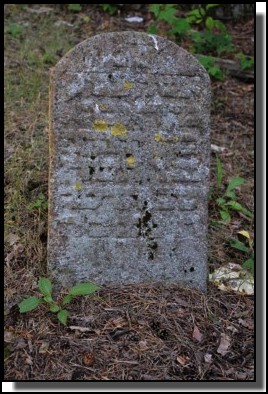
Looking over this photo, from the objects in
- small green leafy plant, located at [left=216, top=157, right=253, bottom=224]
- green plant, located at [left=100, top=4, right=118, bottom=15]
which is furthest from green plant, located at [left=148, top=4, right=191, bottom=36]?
small green leafy plant, located at [left=216, top=157, right=253, bottom=224]

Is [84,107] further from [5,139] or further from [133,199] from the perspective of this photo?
[5,139]

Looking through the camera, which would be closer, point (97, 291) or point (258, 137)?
point (97, 291)

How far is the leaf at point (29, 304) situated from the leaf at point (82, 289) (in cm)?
18

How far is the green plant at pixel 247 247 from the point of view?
365cm

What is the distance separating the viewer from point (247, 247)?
384 cm

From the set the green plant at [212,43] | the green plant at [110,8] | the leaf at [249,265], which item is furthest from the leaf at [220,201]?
the green plant at [110,8]

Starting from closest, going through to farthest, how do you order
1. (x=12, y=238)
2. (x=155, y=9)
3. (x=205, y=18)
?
(x=12, y=238)
(x=155, y=9)
(x=205, y=18)

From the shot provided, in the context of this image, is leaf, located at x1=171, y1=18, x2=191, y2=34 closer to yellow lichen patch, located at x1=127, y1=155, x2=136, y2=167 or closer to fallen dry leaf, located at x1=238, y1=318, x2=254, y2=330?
yellow lichen patch, located at x1=127, y1=155, x2=136, y2=167

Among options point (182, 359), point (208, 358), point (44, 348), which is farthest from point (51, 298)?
point (208, 358)

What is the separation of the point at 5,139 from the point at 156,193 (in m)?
1.69

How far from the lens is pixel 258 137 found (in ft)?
13.4

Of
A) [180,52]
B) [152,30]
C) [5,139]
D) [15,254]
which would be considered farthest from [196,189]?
[152,30]

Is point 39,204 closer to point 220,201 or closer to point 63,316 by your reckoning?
point 63,316

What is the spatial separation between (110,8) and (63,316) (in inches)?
185
